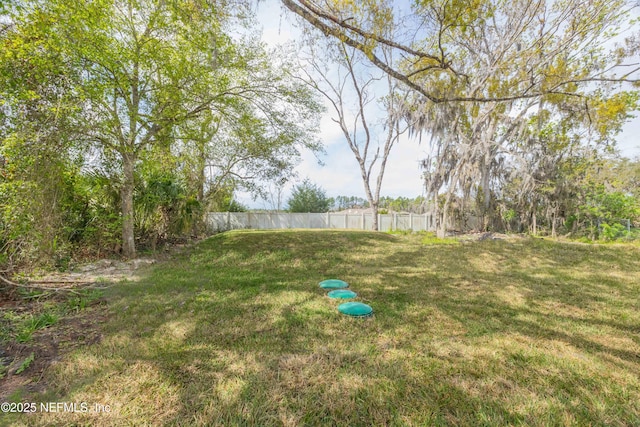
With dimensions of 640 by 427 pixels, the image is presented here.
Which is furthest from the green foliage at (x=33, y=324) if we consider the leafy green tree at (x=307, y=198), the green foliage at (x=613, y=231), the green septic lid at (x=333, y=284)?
the leafy green tree at (x=307, y=198)

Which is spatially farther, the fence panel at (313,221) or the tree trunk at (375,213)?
the fence panel at (313,221)

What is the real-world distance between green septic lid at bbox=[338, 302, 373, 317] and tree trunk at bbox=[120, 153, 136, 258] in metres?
5.05

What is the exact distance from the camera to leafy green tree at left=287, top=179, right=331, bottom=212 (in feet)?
57.6

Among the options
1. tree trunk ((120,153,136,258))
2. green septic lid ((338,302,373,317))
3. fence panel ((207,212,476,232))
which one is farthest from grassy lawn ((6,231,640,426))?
fence panel ((207,212,476,232))

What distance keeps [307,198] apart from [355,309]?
15138mm

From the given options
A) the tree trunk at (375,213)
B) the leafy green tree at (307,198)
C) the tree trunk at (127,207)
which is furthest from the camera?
the leafy green tree at (307,198)

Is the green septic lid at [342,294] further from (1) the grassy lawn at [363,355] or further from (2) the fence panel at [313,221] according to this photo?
(2) the fence panel at [313,221]

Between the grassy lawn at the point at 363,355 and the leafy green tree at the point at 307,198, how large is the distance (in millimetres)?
13363

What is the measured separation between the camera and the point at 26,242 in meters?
2.85

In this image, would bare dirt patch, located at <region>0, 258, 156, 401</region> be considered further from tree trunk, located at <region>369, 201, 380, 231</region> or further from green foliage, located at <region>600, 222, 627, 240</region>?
green foliage, located at <region>600, 222, 627, 240</region>

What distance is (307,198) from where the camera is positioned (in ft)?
58.1


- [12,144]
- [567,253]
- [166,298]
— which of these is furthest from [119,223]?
[567,253]

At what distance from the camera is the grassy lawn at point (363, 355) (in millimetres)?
1413

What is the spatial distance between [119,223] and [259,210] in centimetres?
923
